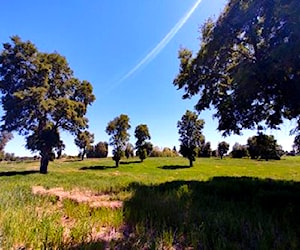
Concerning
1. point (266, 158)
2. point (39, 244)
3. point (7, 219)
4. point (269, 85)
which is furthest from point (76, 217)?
point (266, 158)

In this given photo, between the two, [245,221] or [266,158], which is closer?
[245,221]

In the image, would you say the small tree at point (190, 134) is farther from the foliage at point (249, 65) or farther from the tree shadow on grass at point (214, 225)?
the tree shadow on grass at point (214, 225)

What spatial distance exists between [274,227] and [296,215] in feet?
6.59

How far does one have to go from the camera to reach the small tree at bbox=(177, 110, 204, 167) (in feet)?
201

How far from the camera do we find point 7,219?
6.63 metres

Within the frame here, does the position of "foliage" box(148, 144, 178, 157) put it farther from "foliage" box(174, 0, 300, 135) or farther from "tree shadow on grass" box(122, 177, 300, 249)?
"tree shadow on grass" box(122, 177, 300, 249)

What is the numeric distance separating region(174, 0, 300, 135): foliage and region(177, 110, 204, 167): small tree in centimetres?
3878

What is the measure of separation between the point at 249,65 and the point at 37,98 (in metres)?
26.6

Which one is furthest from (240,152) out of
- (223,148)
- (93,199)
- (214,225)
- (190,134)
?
(214,225)

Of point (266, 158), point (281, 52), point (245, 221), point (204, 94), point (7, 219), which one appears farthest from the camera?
point (266, 158)

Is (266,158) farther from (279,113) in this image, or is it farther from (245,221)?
(245,221)

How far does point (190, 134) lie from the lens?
62.0 m

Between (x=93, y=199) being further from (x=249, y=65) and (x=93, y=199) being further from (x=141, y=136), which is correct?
(x=141, y=136)

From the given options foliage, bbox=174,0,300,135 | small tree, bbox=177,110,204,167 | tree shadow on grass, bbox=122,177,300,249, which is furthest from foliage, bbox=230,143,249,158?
tree shadow on grass, bbox=122,177,300,249
